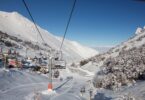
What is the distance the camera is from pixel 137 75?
45.8 metres

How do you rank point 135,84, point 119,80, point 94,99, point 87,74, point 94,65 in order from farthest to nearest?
1. point 94,65
2. point 87,74
3. point 119,80
4. point 135,84
5. point 94,99

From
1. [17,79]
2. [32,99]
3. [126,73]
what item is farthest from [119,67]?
[32,99]

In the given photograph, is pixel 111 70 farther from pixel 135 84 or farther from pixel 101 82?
pixel 135 84

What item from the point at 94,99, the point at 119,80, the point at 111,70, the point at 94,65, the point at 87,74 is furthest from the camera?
the point at 94,65

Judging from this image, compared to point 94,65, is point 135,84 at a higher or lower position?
lower

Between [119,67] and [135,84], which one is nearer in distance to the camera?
[135,84]

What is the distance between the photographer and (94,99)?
33812 millimetres

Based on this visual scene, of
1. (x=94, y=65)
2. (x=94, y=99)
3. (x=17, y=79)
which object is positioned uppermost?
(x=94, y=65)

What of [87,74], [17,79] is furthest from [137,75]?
[87,74]

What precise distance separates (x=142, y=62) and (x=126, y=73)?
401cm

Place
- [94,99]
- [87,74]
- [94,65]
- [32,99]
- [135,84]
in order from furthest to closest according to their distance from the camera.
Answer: [94,65] < [87,74] < [135,84] < [94,99] < [32,99]

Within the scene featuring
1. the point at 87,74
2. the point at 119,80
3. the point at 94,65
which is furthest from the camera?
the point at 94,65

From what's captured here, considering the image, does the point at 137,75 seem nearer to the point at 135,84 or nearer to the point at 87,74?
the point at 135,84

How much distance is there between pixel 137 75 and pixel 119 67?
411 centimetres
